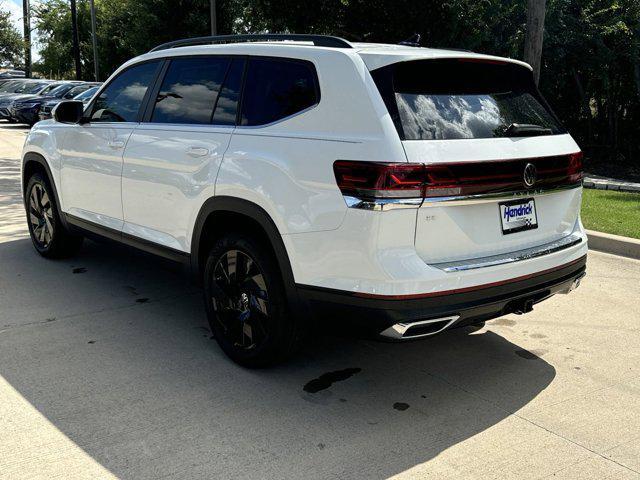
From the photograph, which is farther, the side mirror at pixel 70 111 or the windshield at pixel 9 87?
the windshield at pixel 9 87

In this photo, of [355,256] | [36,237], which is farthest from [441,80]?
[36,237]

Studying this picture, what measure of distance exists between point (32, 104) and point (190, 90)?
21980 millimetres

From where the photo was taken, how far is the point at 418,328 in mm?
3322

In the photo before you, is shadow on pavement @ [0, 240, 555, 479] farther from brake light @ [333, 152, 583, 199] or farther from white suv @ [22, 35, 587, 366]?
brake light @ [333, 152, 583, 199]

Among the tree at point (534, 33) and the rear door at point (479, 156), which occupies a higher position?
the tree at point (534, 33)

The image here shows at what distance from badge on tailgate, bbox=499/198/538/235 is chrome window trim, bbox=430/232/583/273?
0.12m

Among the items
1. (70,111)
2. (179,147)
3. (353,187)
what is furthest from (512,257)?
(70,111)

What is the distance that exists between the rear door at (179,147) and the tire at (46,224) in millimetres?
1478

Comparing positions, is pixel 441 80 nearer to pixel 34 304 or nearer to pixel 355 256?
pixel 355 256

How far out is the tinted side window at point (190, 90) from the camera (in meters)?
4.33

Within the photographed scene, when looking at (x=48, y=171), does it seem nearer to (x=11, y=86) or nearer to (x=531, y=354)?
(x=531, y=354)

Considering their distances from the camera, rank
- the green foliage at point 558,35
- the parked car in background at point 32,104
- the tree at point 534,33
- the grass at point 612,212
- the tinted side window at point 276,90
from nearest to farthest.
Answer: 1. the tinted side window at point 276,90
2. the grass at point 612,212
3. the tree at point 534,33
4. the green foliage at point 558,35
5. the parked car in background at point 32,104

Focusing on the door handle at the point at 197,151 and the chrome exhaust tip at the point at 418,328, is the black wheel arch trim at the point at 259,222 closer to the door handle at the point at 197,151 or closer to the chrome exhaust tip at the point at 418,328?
the door handle at the point at 197,151

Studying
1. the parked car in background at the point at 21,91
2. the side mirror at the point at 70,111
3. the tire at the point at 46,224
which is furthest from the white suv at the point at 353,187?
the parked car in background at the point at 21,91
